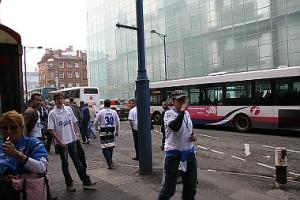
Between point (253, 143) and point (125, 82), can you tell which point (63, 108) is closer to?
point (253, 143)

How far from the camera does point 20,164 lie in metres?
3.33

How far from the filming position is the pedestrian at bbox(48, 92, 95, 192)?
22.8ft

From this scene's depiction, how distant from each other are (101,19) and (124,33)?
8.75 m

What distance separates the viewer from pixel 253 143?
14.1 m

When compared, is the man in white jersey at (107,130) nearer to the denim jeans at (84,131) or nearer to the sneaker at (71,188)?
the sneaker at (71,188)

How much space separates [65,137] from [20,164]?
368 centimetres

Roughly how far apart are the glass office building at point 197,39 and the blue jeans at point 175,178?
35.5 meters

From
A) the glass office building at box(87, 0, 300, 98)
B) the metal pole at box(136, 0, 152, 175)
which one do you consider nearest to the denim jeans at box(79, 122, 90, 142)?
the metal pole at box(136, 0, 152, 175)

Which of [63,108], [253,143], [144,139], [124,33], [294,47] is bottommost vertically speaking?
[253,143]

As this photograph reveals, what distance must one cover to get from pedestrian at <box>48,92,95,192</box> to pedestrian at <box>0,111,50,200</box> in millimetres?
3475

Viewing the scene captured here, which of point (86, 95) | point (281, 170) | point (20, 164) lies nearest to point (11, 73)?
point (20, 164)

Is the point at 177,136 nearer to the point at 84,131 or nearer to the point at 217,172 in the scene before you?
the point at 217,172

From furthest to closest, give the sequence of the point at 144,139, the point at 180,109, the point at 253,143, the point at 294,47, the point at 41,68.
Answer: the point at 41,68, the point at 294,47, the point at 253,143, the point at 144,139, the point at 180,109

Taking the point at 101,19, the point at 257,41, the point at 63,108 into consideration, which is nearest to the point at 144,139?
the point at 63,108
